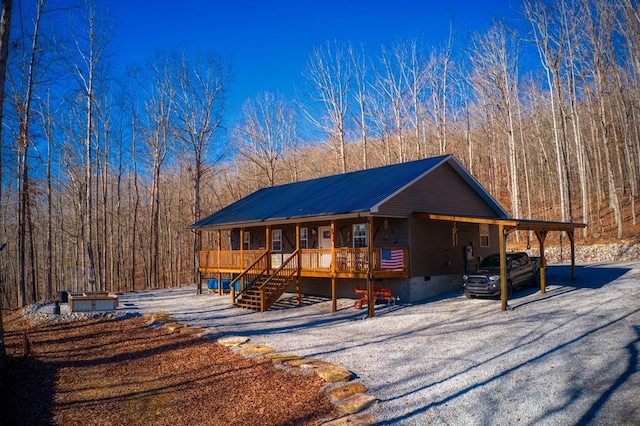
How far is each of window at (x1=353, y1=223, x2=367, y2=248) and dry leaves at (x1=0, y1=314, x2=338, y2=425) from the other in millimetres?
8322

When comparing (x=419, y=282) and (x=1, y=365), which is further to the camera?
(x=419, y=282)

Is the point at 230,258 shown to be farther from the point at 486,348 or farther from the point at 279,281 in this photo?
the point at 486,348

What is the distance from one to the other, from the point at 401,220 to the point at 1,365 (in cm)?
1361

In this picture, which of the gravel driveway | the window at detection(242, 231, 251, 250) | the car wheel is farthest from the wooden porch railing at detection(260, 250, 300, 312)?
the car wheel

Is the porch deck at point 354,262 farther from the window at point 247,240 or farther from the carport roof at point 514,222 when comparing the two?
the window at point 247,240

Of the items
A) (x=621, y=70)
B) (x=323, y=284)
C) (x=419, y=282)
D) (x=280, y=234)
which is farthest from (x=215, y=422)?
(x=621, y=70)

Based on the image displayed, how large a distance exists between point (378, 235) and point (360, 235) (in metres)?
0.76

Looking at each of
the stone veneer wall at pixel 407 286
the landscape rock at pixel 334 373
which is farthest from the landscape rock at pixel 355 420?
the stone veneer wall at pixel 407 286

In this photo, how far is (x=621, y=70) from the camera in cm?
3356

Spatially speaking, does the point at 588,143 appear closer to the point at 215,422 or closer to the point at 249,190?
the point at 249,190

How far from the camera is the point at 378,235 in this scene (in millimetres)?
19156

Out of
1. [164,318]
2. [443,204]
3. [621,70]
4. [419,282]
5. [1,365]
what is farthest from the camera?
[621,70]

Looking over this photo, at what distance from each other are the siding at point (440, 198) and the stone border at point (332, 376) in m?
7.47

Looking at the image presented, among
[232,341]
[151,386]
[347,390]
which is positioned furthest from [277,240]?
[347,390]
